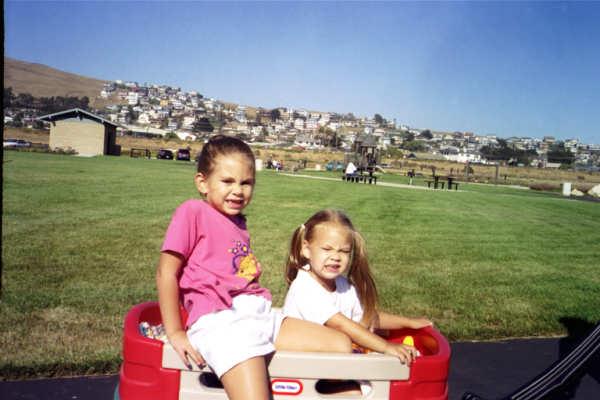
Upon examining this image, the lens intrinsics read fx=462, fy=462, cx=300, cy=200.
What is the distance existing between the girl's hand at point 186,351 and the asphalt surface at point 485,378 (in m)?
1.09

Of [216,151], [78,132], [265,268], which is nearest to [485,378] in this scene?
[216,151]

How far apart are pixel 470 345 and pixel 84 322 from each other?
3.19m

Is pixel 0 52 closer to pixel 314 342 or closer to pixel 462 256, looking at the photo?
pixel 314 342

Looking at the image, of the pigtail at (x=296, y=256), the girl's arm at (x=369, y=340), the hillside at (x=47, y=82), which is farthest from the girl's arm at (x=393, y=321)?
the hillside at (x=47, y=82)

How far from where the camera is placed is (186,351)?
1.99 m

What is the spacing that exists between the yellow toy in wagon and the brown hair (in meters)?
0.85

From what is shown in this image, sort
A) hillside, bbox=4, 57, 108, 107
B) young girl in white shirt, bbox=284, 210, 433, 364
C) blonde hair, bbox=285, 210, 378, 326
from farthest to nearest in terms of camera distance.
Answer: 1. hillside, bbox=4, 57, 108, 107
2. blonde hair, bbox=285, 210, 378, 326
3. young girl in white shirt, bbox=284, 210, 433, 364

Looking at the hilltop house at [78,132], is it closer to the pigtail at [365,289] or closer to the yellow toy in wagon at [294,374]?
the pigtail at [365,289]

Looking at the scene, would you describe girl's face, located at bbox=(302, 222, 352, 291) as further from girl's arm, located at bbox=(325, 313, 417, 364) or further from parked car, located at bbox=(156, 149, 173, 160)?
parked car, located at bbox=(156, 149, 173, 160)

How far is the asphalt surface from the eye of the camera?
2.73m

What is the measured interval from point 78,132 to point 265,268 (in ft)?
147

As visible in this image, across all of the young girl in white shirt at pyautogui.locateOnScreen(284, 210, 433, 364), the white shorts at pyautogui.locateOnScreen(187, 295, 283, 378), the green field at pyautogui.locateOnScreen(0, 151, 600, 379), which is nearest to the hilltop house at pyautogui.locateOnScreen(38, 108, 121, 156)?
the green field at pyautogui.locateOnScreen(0, 151, 600, 379)

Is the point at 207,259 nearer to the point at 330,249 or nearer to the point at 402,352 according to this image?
the point at 330,249

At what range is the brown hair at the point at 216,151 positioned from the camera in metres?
2.35
